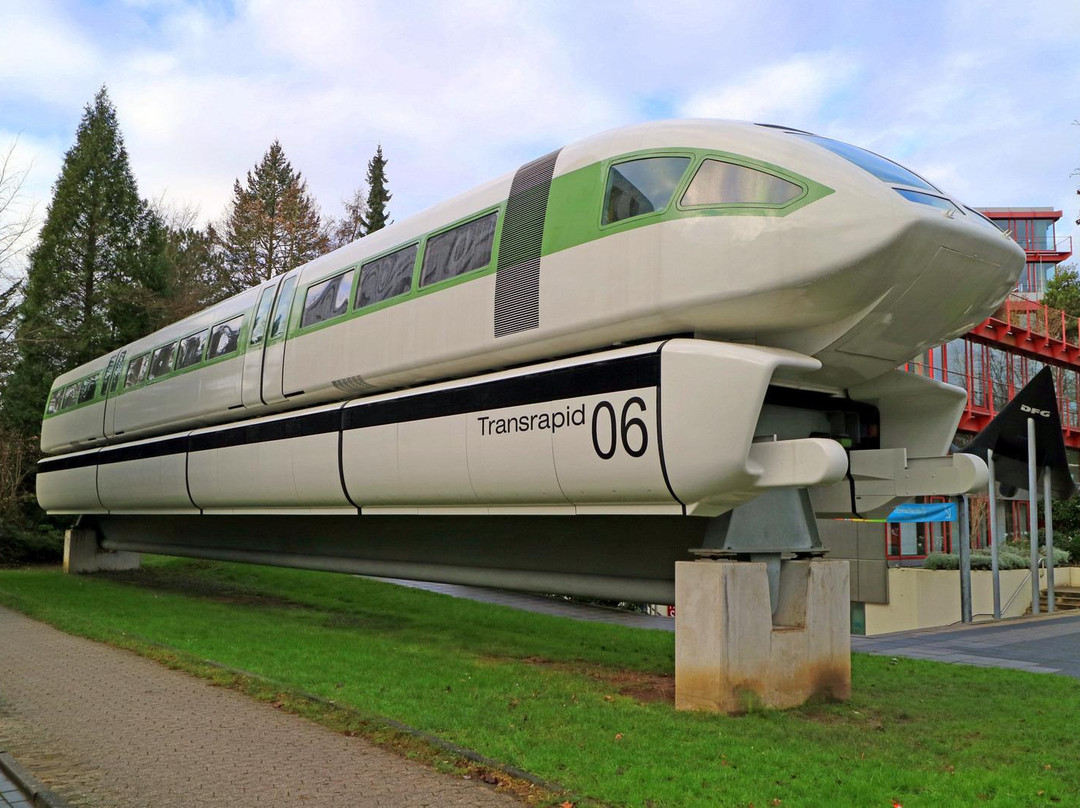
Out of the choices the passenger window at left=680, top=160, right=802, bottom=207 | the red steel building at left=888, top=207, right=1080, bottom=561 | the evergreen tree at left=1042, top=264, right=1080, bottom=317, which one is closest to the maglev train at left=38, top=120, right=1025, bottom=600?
the passenger window at left=680, top=160, right=802, bottom=207

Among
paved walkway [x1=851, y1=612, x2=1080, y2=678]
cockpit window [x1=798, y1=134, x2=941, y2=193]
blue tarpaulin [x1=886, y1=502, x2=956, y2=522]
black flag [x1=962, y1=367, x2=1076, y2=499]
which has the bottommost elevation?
paved walkway [x1=851, y1=612, x2=1080, y2=678]

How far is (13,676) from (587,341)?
6.94 m

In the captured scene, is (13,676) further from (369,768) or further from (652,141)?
(652,141)

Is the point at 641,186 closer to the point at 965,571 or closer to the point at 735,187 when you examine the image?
the point at 735,187

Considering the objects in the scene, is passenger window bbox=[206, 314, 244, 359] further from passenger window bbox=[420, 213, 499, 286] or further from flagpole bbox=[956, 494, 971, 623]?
flagpole bbox=[956, 494, 971, 623]

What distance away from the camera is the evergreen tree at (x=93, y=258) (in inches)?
1332

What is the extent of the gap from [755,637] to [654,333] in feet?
8.85

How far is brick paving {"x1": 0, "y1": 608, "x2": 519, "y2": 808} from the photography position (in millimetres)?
5719

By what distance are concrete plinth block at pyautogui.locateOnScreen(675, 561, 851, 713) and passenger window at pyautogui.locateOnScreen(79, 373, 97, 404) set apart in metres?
17.2

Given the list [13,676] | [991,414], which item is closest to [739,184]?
[13,676]

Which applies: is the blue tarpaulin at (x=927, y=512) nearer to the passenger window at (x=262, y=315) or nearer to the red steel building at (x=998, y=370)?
the red steel building at (x=998, y=370)

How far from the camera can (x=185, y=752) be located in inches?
266

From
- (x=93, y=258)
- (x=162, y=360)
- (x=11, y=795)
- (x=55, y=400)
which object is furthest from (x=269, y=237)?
(x=11, y=795)

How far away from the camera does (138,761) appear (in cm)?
654
